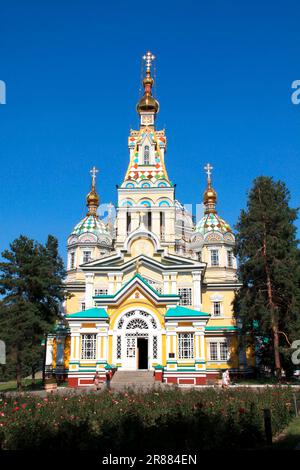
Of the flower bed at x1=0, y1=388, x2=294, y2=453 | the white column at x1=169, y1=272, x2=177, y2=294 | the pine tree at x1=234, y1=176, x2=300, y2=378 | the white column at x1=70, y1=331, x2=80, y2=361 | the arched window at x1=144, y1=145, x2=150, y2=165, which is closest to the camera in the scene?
the flower bed at x1=0, y1=388, x2=294, y2=453

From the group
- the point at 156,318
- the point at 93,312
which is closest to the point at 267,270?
the point at 156,318

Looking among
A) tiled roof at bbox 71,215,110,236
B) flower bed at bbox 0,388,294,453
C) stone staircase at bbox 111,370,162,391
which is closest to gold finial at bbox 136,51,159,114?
tiled roof at bbox 71,215,110,236

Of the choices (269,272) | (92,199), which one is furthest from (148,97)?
(269,272)

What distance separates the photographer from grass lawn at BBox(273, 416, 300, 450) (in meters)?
9.71

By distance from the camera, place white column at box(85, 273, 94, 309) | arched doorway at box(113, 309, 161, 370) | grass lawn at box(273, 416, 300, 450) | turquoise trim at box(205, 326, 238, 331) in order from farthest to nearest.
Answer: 1. turquoise trim at box(205, 326, 238, 331)
2. white column at box(85, 273, 94, 309)
3. arched doorway at box(113, 309, 161, 370)
4. grass lawn at box(273, 416, 300, 450)

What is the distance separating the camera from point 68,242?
1719 inches

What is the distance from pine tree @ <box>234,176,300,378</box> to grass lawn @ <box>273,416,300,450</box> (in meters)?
13.5

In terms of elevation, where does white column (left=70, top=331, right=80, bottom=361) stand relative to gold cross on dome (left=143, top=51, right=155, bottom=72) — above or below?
below

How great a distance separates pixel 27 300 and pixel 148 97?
2370 cm

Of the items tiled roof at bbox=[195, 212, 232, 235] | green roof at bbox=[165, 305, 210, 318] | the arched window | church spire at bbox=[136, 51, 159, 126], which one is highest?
church spire at bbox=[136, 51, 159, 126]

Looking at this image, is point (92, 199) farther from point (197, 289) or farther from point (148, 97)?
point (197, 289)

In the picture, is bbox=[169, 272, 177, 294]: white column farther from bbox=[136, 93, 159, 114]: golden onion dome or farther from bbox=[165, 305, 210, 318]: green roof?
bbox=[136, 93, 159, 114]: golden onion dome
